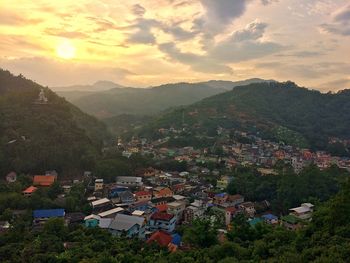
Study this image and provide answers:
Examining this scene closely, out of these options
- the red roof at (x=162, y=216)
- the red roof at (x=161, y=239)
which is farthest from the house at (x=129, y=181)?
the red roof at (x=161, y=239)

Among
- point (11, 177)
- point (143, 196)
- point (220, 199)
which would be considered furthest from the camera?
point (11, 177)

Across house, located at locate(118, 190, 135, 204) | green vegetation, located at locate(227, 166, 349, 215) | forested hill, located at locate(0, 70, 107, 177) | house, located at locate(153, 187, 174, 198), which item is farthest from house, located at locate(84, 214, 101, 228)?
green vegetation, located at locate(227, 166, 349, 215)

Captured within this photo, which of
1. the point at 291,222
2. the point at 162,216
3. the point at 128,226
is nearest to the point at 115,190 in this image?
the point at 162,216

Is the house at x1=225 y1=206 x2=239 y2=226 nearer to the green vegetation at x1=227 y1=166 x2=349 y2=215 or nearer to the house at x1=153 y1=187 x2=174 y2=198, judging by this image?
the green vegetation at x1=227 y1=166 x2=349 y2=215

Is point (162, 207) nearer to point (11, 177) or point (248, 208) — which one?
point (248, 208)

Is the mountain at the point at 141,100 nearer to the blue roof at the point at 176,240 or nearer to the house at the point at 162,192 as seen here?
the house at the point at 162,192

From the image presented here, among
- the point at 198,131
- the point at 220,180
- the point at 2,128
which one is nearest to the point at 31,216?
the point at 2,128
